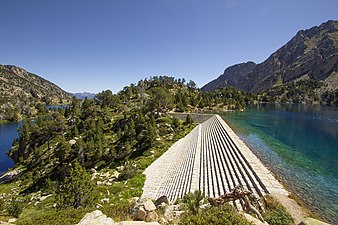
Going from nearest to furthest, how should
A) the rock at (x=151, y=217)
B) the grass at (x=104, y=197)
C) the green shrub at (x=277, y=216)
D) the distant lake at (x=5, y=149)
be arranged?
the rock at (x=151, y=217) → the grass at (x=104, y=197) → the green shrub at (x=277, y=216) → the distant lake at (x=5, y=149)

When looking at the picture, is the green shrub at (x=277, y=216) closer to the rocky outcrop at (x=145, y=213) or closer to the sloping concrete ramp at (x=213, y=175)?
the sloping concrete ramp at (x=213, y=175)

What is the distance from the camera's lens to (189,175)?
2473 centimetres

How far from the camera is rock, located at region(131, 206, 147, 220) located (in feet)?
37.2

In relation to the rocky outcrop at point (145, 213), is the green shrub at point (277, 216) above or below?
below

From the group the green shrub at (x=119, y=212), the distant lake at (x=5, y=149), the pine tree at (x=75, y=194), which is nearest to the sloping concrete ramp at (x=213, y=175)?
the pine tree at (x=75, y=194)

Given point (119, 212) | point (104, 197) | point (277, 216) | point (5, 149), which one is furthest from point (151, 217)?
point (5, 149)

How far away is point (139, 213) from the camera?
11.5 metres

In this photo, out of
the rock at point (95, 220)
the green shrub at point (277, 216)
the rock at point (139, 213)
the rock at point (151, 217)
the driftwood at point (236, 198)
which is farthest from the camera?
the driftwood at point (236, 198)

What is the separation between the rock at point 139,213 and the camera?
11328 mm

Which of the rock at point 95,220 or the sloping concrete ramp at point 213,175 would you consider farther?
the sloping concrete ramp at point 213,175

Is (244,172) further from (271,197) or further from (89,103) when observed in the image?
(89,103)

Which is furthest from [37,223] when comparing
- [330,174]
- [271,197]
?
[330,174]

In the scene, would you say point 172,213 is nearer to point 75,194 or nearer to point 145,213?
point 145,213

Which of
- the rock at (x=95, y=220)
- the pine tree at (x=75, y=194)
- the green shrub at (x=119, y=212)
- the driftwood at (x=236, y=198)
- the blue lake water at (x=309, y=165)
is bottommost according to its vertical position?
the blue lake water at (x=309, y=165)
